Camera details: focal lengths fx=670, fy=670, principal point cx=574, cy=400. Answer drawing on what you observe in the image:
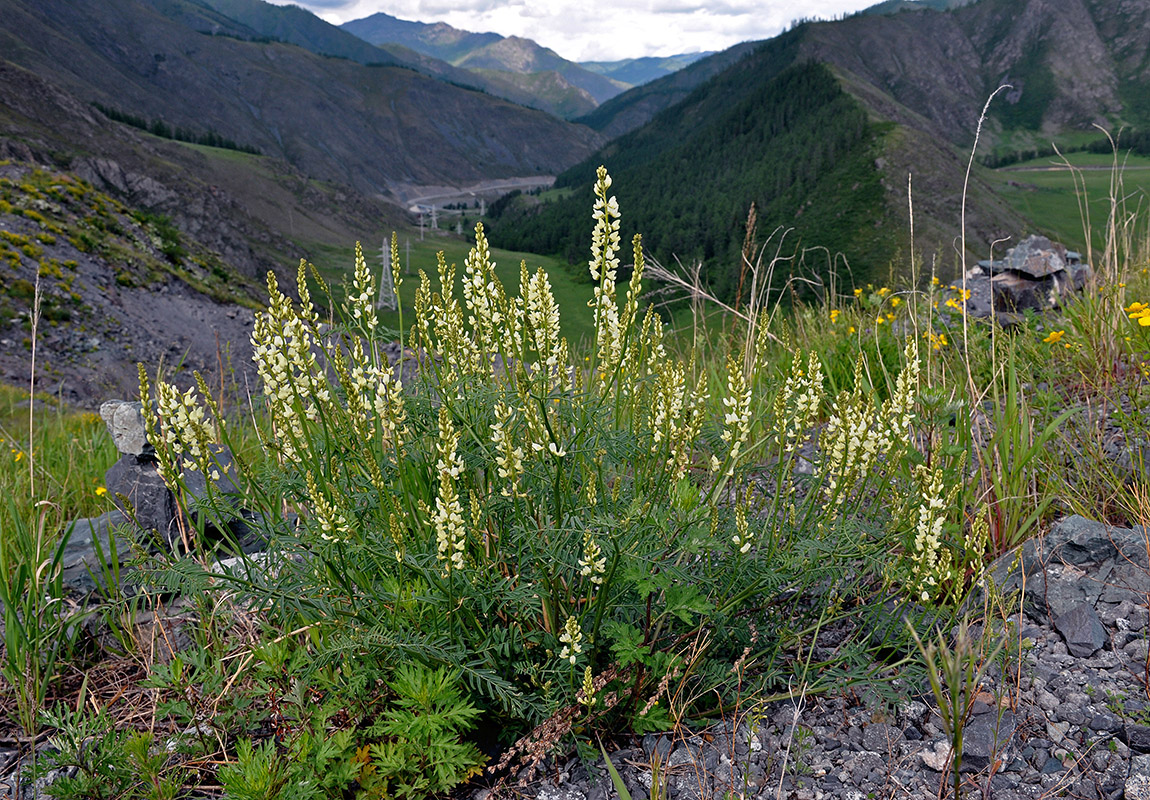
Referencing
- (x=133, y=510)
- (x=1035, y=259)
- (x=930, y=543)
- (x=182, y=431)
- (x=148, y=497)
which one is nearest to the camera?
(x=930, y=543)

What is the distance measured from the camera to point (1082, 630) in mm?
3400

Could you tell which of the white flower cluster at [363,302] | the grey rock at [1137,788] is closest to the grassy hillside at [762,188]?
the white flower cluster at [363,302]

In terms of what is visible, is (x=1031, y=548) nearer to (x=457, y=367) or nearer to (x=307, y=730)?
(x=457, y=367)

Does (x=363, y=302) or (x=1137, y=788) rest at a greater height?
(x=363, y=302)

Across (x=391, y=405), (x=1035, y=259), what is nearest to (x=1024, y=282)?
(x=1035, y=259)

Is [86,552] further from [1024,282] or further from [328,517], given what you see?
[1024,282]

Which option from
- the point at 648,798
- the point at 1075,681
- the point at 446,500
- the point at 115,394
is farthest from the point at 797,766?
the point at 115,394

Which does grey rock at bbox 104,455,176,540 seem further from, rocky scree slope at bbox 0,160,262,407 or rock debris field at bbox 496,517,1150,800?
rocky scree slope at bbox 0,160,262,407

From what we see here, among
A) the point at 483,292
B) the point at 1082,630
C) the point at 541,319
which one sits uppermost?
the point at 483,292

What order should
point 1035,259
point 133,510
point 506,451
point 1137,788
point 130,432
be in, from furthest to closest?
point 1035,259 < point 130,432 < point 133,510 < point 506,451 < point 1137,788

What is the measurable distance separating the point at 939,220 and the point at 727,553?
11137cm

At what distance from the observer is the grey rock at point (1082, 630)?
332 centimetres

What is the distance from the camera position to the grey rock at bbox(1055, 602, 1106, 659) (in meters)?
3.32

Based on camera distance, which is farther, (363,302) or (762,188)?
(762,188)
